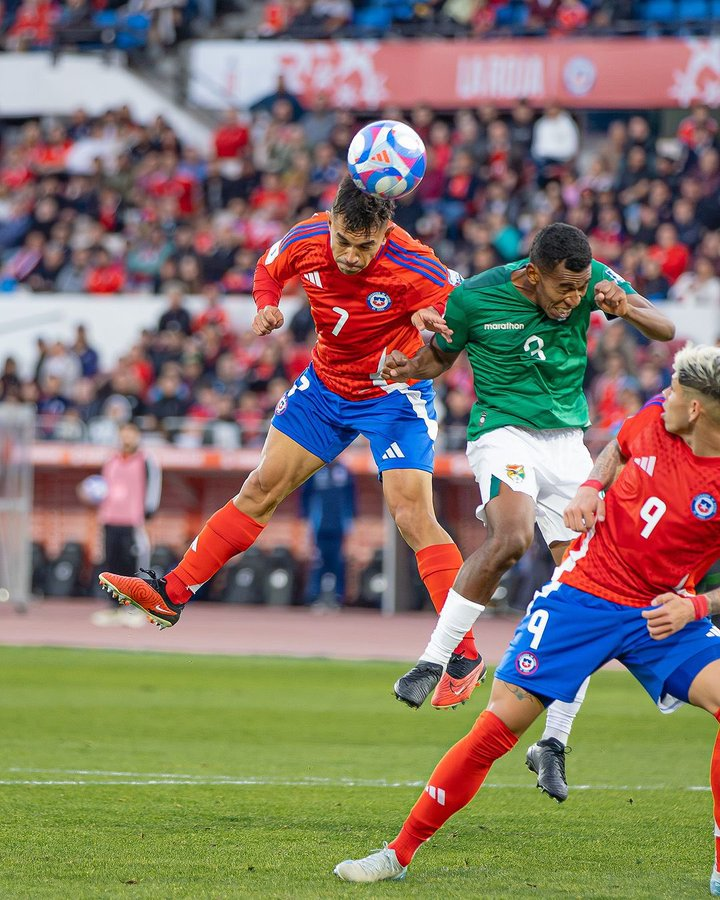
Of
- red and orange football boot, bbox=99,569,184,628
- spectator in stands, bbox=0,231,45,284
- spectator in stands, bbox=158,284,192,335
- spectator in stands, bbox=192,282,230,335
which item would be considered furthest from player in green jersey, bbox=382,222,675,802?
spectator in stands, bbox=0,231,45,284

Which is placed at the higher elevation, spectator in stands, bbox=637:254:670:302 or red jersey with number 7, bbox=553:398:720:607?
red jersey with number 7, bbox=553:398:720:607

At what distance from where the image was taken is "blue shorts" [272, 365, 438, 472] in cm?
862

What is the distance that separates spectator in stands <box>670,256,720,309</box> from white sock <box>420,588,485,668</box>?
12.3m

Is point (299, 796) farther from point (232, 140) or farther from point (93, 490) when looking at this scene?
point (232, 140)

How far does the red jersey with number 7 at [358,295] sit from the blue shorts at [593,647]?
2814mm

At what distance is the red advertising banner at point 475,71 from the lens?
2334cm

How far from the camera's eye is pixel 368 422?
8.61 m

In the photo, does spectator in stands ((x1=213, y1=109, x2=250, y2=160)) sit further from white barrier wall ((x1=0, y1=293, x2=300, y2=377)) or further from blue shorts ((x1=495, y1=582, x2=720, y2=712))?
blue shorts ((x1=495, y1=582, x2=720, y2=712))

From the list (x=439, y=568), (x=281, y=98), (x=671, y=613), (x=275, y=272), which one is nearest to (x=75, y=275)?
(x=281, y=98)

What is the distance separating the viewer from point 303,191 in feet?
77.3

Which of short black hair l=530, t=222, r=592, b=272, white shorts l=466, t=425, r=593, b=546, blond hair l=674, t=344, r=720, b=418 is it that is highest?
short black hair l=530, t=222, r=592, b=272

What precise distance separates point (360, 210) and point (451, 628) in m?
2.19

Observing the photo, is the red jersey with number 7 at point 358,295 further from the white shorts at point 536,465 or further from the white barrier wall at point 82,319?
the white barrier wall at point 82,319

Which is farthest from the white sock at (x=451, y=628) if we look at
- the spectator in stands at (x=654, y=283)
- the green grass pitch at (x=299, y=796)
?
the spectator in stands at (x=654, y=283)
